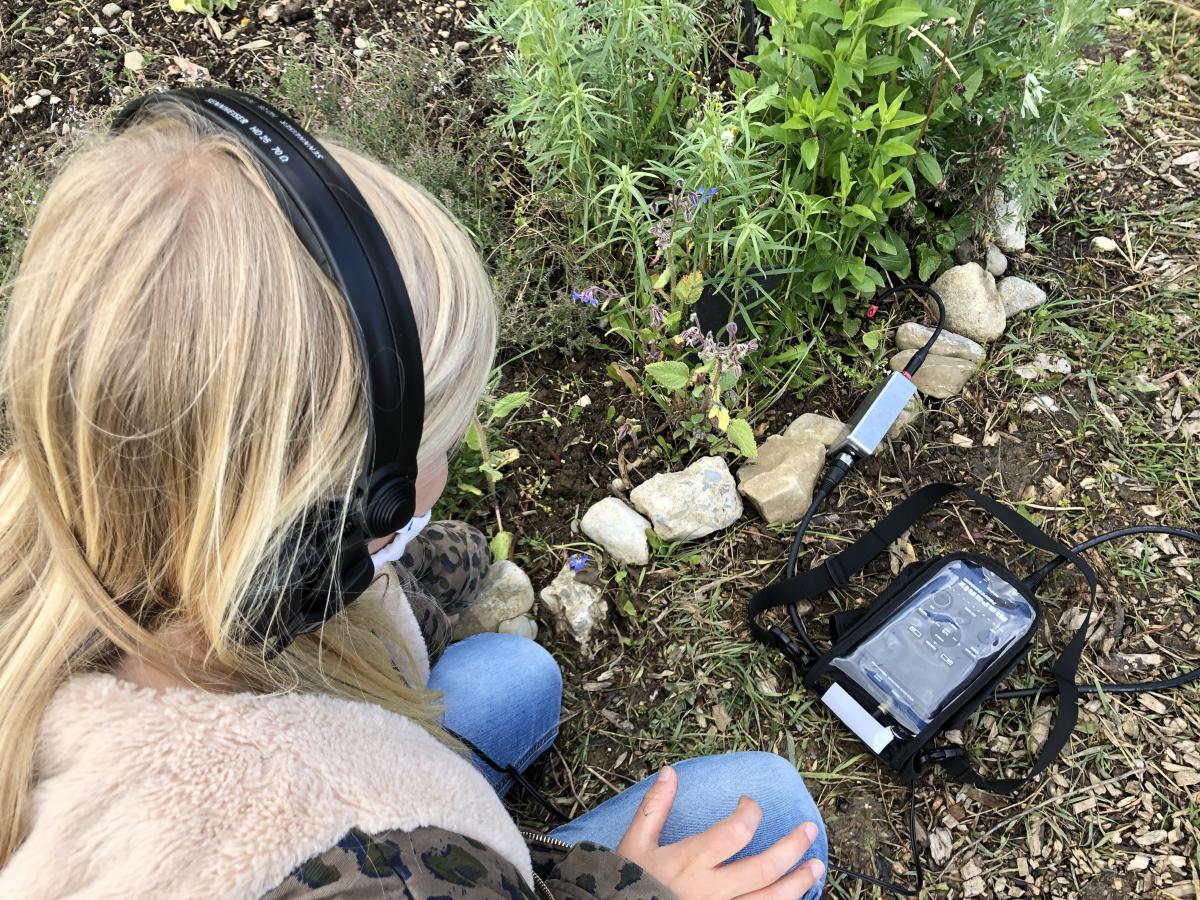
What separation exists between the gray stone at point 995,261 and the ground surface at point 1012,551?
0.24 ft

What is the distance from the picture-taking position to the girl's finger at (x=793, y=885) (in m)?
1.39

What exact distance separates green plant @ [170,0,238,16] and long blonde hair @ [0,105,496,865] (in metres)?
2.52

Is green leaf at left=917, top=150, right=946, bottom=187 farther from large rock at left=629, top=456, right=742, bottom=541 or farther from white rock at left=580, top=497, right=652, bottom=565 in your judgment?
white rock at left=580, top=497, right=652, bottom=565

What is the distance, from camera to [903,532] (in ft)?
6.86

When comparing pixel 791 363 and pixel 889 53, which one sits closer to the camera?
pixel 889 53

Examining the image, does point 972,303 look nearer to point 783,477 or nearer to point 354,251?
point 783,477

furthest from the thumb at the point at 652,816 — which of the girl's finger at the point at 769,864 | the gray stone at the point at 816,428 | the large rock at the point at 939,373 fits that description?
the large rock at the point at 939,373

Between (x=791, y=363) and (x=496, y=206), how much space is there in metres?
1.08

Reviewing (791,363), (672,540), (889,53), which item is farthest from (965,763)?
(889,53)

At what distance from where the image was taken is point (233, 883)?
2.80 ft

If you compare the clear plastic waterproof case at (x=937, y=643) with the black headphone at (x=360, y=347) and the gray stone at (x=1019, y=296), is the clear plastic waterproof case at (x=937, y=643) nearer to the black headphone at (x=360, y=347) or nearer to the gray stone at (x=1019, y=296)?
the gray stone at (x=1019, y=296)

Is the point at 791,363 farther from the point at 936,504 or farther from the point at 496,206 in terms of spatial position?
the point at 496,206

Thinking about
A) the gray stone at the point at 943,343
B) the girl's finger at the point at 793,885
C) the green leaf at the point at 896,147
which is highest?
the green leaf at the point at 896,147

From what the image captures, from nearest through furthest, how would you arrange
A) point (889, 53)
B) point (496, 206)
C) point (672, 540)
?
point (889, 53) → point (672, 540) → point (496, 206)
